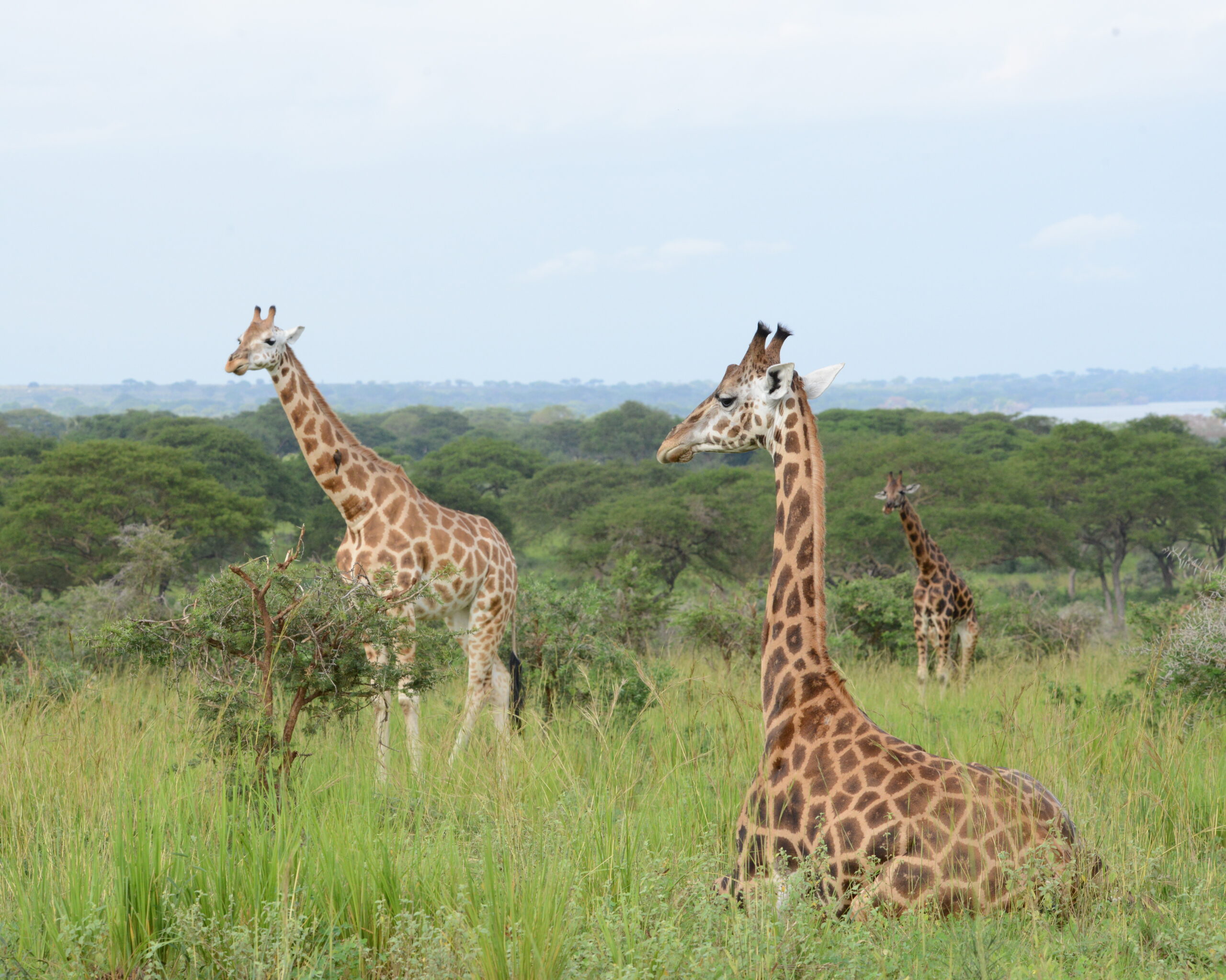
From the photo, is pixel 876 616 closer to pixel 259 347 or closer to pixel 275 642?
pixel 259 347

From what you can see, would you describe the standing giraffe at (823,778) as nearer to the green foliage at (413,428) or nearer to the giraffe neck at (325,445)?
the giraffe neck at (325,445)

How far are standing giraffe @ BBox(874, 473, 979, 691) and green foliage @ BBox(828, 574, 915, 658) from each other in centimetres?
186

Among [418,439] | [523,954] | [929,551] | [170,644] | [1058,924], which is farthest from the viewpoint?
[418,439]

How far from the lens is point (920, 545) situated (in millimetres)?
10203

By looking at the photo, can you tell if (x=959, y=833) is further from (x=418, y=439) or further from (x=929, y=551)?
(x=418, y=439)

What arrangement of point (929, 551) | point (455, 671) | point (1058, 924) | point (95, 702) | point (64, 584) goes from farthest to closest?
point (64, 584)
point (929, 551)
point (95, 702)
point (455, 671)
point (1058, 924)

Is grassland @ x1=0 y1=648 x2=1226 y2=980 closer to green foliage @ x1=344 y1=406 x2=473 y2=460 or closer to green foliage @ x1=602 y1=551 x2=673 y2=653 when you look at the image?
green foliage @ x1=602 y1=551 x2=673 y2=653

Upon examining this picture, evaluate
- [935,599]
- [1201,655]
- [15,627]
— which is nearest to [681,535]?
[935,599]

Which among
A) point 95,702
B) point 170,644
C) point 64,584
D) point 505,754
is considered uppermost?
point 170,644

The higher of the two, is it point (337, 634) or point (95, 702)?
point (337, 634)

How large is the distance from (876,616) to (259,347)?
815 cm

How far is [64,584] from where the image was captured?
25562 mm

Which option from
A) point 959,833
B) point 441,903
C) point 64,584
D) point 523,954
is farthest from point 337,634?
point 64,584

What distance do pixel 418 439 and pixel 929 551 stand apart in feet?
210
